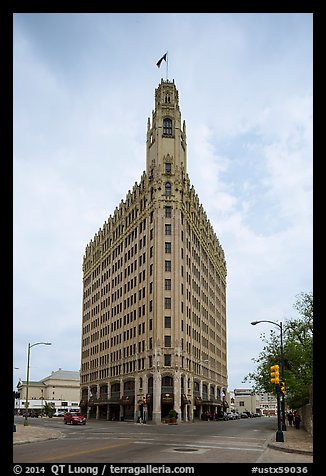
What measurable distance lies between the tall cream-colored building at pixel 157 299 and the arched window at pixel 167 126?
17 centimetres

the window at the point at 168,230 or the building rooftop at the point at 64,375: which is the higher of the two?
the window at the point at 168,230

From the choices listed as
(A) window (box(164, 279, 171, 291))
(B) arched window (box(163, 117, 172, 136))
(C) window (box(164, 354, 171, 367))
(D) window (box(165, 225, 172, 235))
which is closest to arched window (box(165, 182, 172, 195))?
(D) window (box(165, 225, 172, 235))

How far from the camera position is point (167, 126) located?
291ft

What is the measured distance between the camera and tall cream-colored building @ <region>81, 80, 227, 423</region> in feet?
253

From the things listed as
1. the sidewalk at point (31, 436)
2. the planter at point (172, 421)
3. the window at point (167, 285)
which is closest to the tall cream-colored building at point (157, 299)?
the window at point (167, 285)

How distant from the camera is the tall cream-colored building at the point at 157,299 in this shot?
77125 millimetres

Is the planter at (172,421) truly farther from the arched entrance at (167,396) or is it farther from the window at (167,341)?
the window at (167,341)

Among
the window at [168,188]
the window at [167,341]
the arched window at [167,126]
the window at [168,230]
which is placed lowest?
the window at [167,341]

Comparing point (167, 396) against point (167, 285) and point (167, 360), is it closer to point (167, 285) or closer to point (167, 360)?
point (167, 360)

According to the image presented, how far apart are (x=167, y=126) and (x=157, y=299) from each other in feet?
99.3

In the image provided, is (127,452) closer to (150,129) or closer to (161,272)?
(161,272)
